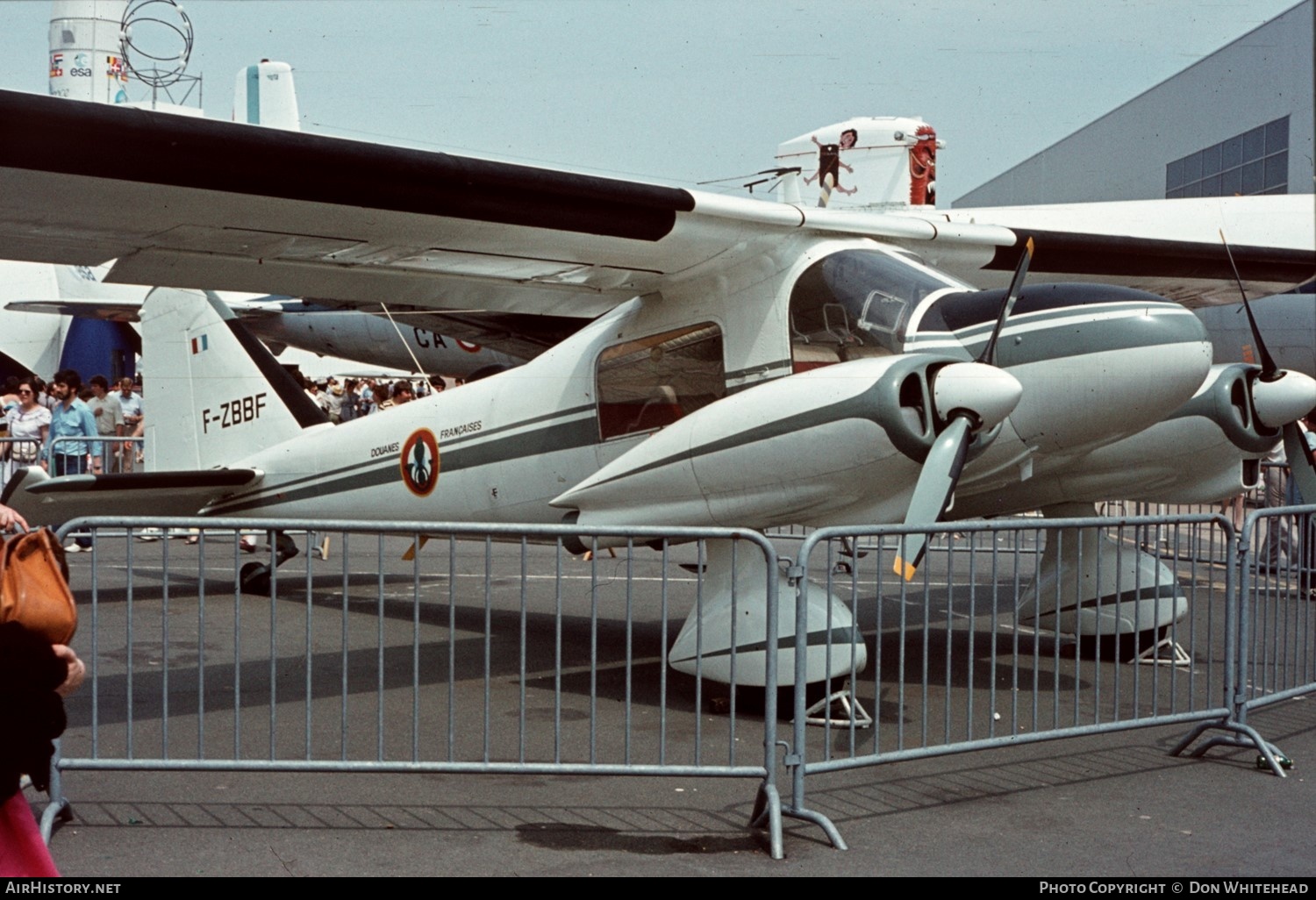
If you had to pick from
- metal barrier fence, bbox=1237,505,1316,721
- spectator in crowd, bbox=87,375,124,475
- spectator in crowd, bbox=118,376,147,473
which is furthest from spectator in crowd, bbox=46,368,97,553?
metal barrier fence, bbox=1237,505,1316,721

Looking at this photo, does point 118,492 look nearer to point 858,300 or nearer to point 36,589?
point 858,300

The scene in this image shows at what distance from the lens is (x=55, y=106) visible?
5.59 meters

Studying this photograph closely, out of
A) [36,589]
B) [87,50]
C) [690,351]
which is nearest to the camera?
[36,589]

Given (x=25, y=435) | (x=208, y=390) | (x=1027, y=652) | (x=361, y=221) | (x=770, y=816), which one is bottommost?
(x=1027, y=652)

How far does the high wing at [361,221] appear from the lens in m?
6.01

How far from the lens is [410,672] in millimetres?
7625

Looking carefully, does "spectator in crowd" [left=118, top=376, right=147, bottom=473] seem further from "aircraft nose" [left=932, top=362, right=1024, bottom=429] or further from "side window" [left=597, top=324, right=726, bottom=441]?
"aircraft nose" [left=932, top=362, right=1024, bottom=429]

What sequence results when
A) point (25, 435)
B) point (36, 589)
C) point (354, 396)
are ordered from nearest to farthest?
point (36, 589) → point (25, 435) → point (354, 396)

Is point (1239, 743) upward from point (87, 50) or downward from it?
downward

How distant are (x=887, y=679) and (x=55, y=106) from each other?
5.36 meters

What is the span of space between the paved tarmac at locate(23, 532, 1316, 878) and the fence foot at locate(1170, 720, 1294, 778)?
6cm

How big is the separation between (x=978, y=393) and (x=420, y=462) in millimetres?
4556

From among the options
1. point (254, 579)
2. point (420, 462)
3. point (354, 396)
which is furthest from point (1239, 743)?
point (354, 396)

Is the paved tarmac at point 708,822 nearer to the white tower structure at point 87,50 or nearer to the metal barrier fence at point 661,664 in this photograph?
the metal barrier fence at point 661,664
